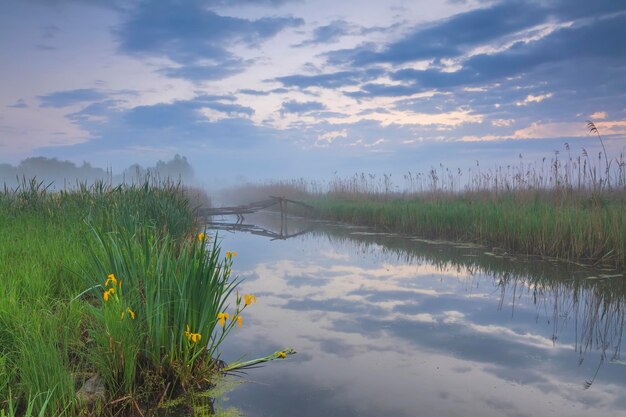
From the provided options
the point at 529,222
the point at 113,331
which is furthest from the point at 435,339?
the point at 529,222

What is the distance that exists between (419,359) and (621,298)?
4.00m

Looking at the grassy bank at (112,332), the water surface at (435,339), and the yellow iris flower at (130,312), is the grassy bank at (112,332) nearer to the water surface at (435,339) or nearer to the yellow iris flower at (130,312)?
the yellow iris flower at (130,312)

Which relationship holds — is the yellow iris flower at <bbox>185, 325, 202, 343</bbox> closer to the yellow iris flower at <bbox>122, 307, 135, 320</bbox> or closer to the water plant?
the water plant

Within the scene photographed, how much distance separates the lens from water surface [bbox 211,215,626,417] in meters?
3.85

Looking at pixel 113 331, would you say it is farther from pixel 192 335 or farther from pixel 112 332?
pixel 192 335

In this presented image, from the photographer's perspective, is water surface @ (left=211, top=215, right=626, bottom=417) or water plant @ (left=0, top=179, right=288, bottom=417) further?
water surface @ (left=211, top=215, right=626, bottom=417)

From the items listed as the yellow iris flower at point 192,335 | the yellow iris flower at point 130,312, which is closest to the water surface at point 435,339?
the yellow iris flower at point 192,335

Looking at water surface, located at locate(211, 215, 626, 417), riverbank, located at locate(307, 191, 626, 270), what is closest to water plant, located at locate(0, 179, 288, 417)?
water surface, located at locate(211, 215, 626, 417)

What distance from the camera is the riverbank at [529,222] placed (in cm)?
888

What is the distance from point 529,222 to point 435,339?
5971 millimetres

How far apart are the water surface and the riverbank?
678mm

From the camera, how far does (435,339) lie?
5.40 metres

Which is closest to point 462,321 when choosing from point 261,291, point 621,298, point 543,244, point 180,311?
point 621,298

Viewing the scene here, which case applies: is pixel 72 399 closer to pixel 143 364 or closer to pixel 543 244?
pixel 143 364
